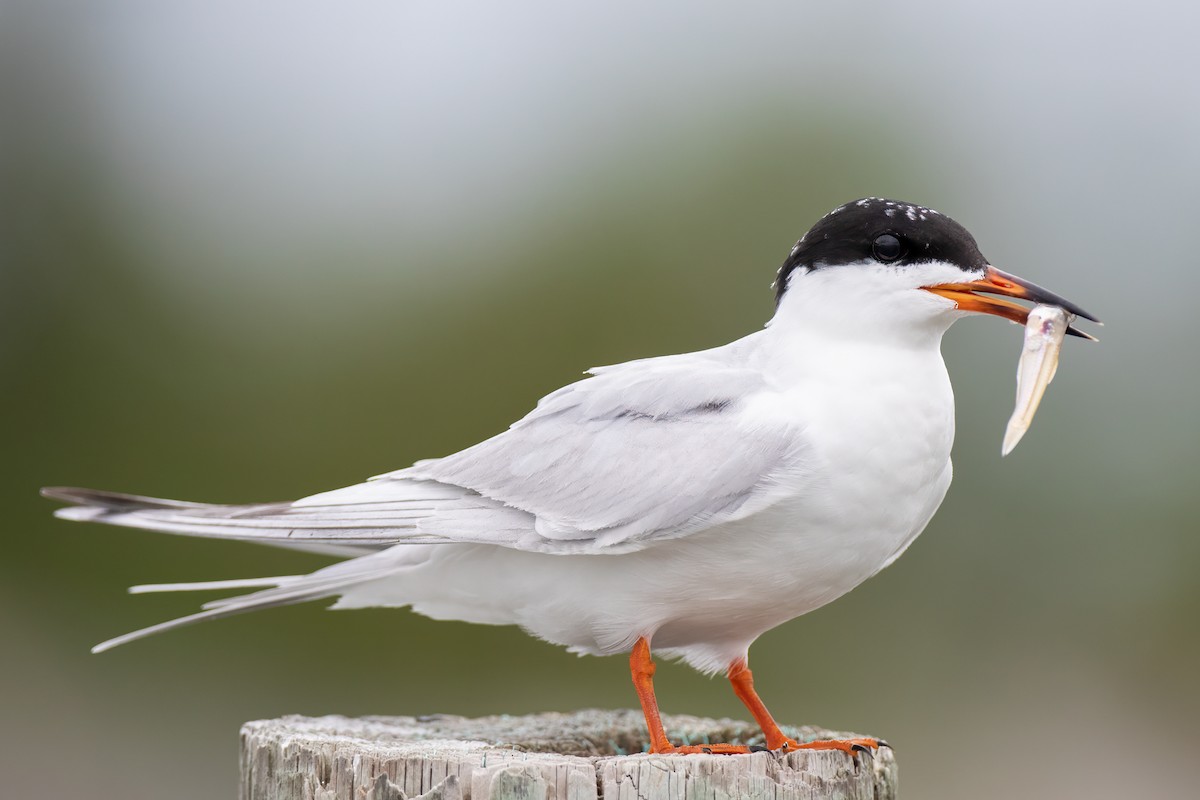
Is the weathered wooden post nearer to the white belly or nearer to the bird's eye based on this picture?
the white belly

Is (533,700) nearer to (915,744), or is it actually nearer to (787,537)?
(915,744)

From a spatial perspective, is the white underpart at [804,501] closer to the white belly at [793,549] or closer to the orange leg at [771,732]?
the white belly at [793,549]

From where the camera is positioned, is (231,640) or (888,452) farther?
(231,640)

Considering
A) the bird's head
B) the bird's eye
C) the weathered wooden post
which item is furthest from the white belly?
the weathered wooden post

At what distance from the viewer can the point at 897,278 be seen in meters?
3.68

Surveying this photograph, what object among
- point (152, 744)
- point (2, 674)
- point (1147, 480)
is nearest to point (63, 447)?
point (2, 674)

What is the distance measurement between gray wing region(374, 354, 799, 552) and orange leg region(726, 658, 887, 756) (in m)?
0.77

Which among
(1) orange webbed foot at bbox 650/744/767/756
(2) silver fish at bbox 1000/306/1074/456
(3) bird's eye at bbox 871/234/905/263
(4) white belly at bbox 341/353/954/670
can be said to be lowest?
(1) orange webbed foot at bbox 650/744/767/756

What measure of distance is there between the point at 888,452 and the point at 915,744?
6.35m

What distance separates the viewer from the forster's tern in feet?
11.5

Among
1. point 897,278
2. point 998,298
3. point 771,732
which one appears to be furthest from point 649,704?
point 998,298

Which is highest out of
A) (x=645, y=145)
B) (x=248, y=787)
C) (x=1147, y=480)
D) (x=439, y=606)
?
(x=645, y=145)

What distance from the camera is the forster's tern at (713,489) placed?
3500 millimetres

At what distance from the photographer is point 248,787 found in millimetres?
3566
